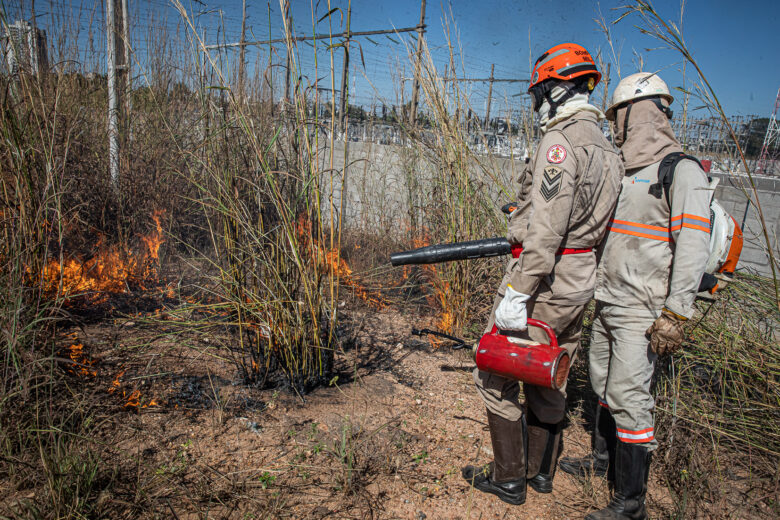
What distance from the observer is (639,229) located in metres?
2.15

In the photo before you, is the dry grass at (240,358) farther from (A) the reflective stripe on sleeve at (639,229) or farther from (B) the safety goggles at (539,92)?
(B) the safety goggles at (539,92)

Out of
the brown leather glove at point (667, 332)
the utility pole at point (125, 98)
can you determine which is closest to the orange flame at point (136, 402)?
the brown leather glove at point (667, 332)

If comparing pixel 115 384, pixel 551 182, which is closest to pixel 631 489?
pixel 551 182

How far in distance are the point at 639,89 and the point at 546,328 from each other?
4.21ft

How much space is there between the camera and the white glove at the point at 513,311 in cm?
199

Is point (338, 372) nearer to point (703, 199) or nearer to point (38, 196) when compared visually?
point (38, 196)

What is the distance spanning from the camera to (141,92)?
418 centimetres

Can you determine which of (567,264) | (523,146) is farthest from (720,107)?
(523,146)

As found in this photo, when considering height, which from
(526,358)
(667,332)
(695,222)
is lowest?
(526,358)

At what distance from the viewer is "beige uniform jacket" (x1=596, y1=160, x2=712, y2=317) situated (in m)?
1.93

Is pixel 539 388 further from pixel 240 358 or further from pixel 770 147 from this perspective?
pixel 770 147

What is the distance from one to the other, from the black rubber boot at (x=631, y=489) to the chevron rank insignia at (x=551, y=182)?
4.01 ft

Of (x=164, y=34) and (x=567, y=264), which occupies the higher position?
(x=164, y=34)

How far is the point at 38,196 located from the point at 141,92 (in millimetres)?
2351
